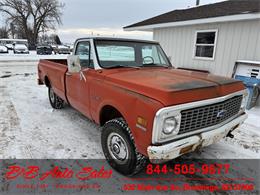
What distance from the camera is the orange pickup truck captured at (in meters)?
2.18

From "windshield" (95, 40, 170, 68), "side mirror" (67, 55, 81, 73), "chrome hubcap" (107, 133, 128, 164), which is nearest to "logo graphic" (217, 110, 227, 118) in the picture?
"chrome hubcap" (107, 133, 128, 164)

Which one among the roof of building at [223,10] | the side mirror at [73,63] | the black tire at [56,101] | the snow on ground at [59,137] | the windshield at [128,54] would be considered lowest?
the snow on ground at [59,137]

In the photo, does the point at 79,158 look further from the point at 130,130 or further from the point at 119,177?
the point at 130,130

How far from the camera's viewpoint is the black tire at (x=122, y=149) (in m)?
2.64

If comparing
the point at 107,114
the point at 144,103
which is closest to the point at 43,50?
the point at 107,114

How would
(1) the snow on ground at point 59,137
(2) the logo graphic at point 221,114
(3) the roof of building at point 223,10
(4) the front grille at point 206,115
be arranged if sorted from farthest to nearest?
(3) the roof of building at point 223,10 → (1) the snow on ground at point 59,137 → (2) the logo graphic at point 221,114 → (4) the front grille at point 206,115

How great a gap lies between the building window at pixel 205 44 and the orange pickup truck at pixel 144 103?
493cm

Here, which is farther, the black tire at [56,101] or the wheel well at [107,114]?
the black tire at [56,101]

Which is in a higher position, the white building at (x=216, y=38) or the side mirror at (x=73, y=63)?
the white building at (x=216, y=38)

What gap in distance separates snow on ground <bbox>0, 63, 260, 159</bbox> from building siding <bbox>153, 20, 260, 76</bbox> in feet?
7.75

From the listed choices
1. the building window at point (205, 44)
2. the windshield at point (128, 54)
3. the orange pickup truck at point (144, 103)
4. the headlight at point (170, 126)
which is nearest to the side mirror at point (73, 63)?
the orange pickup truck at point (144, 103)

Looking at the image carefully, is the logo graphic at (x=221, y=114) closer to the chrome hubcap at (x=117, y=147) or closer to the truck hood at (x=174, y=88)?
the truck hood at (x=174, y=88)

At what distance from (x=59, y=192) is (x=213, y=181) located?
6.86 feet

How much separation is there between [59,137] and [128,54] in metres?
2.08
